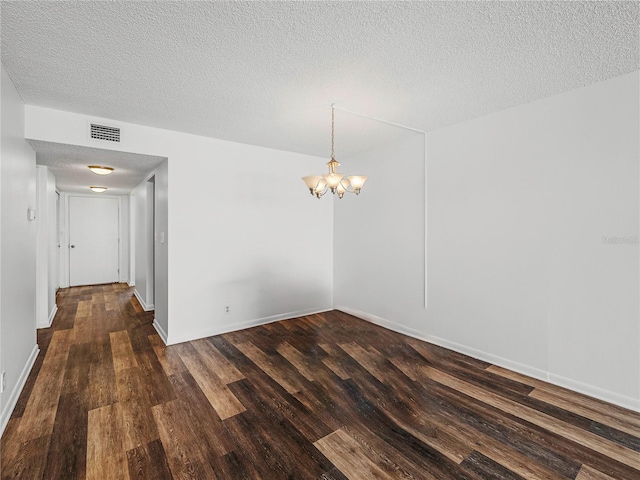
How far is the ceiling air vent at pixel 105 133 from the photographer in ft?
10.5

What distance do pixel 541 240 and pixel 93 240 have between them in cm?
904

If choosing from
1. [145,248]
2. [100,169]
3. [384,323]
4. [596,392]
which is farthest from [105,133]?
[596,392]

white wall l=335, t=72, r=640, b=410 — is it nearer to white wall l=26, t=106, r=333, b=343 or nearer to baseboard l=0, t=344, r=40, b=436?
white wall l=26, t=106, r=333, b=343

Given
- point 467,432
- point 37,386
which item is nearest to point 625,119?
point 467,432

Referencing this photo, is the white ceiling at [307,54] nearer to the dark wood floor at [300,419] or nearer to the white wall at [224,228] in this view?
the white wall at [224,228]

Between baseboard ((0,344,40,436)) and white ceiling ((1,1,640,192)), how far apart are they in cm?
246

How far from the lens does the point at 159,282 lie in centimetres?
429

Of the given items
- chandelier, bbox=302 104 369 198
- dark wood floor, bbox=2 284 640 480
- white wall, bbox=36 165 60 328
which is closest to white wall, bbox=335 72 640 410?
dark wood floor, bbox=2 284 640 480

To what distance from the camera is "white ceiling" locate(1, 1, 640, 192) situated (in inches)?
66.7

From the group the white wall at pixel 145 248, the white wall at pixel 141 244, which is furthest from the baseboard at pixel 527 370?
the white wall at pixel 141 244

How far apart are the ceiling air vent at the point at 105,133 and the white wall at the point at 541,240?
3.46 metres

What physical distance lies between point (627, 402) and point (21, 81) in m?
5.41

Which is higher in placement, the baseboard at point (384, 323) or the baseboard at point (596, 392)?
the baseboard at point (384, 323)

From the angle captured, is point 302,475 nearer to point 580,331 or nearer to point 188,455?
point 188,455
